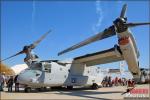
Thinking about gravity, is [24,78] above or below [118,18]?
below

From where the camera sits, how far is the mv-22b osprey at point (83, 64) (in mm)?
19094

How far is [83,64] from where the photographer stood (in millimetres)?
28000

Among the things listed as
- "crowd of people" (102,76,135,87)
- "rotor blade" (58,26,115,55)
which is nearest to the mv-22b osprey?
"rotor blade" (58,26,115,55)

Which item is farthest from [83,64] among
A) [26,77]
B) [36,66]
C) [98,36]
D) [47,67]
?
[98,36]

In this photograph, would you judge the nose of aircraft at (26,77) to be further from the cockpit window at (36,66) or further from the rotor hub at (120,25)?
the rotor hub at (120,25)

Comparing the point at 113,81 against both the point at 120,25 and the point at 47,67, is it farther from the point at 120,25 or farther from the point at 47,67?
the point at 120,25

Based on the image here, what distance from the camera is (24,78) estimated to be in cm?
2342

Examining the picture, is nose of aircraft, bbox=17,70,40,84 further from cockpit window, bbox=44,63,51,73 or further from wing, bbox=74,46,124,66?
wing, bbox=74,46,124,66

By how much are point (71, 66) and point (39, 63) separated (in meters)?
3.51

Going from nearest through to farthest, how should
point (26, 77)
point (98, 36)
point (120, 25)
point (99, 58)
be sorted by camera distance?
point (120, 25)
point (98, 36)
point (26, 77)
point (99, 58)

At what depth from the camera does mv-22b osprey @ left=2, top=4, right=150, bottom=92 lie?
19.1 metres

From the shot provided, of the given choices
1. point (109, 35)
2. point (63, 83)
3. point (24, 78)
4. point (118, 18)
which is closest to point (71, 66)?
point (63, 83)

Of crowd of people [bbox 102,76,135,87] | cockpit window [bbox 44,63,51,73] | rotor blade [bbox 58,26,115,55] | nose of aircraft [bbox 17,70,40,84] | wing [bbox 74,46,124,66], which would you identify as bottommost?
crowd of people [bbox 102,76,135,87]

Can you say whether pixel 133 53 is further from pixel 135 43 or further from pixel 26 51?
pixel 26 51
